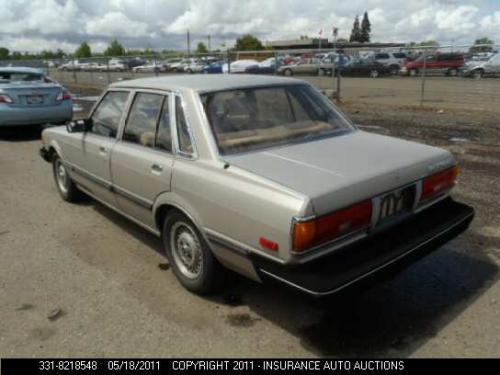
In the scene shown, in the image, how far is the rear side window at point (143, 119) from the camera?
3.78 m

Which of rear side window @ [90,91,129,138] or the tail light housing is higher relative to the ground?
rear side window @ [90,91,129,138]

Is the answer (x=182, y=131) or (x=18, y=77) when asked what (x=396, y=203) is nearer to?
(x=182, y=131)

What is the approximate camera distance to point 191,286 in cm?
355

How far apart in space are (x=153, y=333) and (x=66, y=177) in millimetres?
3226

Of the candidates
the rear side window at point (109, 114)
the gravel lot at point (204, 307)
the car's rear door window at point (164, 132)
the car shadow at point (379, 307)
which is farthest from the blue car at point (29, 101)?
the car shadow at point (379, 307)

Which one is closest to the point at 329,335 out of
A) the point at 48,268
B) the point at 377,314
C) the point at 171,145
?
the point at 377,314

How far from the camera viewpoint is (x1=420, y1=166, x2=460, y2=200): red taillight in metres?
3.29

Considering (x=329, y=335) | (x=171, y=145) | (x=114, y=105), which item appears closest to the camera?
(x=329, y=335)

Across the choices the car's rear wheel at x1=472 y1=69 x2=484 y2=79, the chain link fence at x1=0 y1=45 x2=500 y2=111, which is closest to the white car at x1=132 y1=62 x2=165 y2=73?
the chain link fence at x1=0 y1=45 x2=500 y2=111

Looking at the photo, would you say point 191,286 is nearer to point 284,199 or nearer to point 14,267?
point 284,199

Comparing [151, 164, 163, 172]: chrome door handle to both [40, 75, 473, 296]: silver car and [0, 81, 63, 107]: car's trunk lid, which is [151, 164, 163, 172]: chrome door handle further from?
[0, 81, 63, 107]: car's trunk lid

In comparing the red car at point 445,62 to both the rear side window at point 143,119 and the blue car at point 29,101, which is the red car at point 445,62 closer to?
the blue car at point 29,101

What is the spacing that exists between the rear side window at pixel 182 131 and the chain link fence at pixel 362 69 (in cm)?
1182

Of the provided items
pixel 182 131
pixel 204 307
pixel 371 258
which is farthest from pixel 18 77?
pixel 371 258
